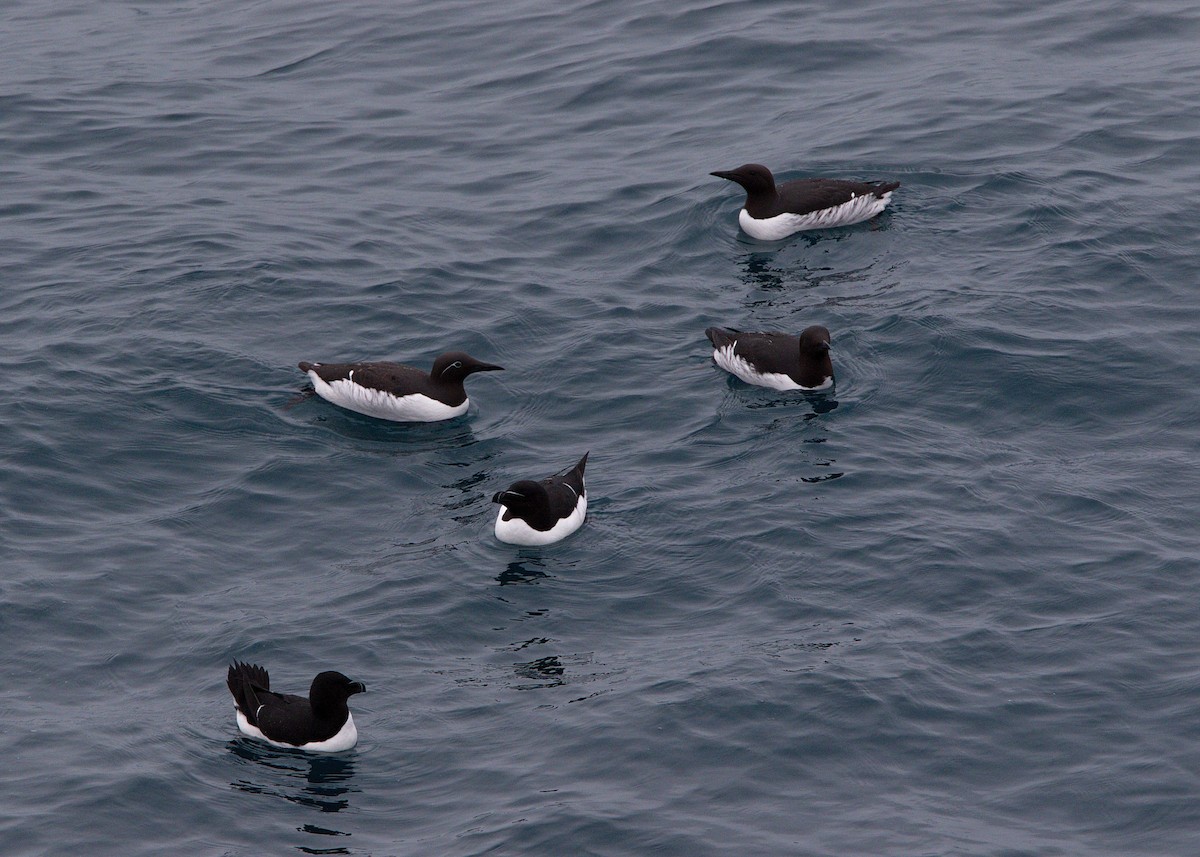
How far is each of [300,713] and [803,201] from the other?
12501 mm

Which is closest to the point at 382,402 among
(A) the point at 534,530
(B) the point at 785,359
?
(A) the point at 534,530

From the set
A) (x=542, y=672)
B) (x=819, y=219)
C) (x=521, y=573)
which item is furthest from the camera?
(x=819, y=219)

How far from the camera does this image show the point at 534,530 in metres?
17.8

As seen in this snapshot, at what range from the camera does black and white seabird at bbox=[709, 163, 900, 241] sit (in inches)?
947

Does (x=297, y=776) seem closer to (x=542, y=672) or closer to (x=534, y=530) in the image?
(x=542, y=672)

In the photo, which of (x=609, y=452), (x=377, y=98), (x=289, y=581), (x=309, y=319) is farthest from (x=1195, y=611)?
(x=377, y=98)

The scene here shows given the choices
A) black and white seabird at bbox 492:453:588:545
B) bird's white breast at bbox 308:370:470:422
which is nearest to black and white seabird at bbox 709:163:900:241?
bird's white breast at bbox 308:370:470:422

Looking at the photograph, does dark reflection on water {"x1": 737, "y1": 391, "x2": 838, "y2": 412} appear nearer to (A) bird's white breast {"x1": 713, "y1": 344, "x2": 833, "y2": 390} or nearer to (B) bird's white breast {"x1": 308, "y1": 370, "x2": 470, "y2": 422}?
(A) bird's white breast {"x1": 713, "y1": 344, "x2": 833, "y2": 390}

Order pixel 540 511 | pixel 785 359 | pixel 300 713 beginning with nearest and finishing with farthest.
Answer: pixel 300 713 < pixel 540 511 < pixel 785 359

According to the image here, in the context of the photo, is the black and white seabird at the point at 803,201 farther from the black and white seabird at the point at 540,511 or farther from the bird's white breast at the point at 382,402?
the black and white seabird at the point at 540,511

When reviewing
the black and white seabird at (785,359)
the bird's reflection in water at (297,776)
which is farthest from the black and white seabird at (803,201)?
the bird's reflection in water at (297,776)

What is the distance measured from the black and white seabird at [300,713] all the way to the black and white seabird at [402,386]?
613 cm

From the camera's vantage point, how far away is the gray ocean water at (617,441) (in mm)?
13945

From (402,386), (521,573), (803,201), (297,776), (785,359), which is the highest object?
(803,201)
